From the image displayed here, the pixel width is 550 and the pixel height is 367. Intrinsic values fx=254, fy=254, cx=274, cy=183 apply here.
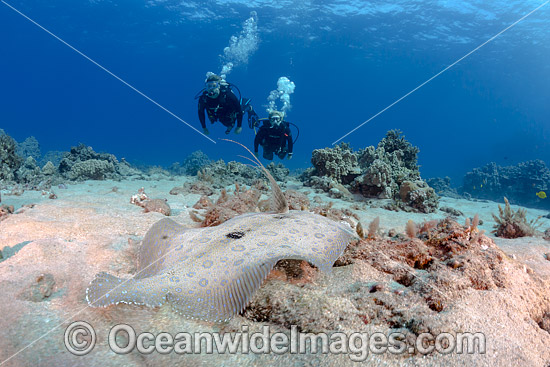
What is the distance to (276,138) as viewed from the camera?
12156mm

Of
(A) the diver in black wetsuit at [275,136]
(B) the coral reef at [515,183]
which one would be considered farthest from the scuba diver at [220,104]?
(B) the coral reef at [515,183]

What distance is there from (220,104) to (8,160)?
8.38 m

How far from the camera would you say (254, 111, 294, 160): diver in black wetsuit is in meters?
11.8

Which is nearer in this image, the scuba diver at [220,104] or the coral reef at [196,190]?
the coral reef at [196,190]

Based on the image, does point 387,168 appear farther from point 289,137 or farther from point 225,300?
point 225,300

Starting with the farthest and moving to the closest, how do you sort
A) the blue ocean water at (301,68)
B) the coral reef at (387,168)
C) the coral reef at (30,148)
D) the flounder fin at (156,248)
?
the blue ocean water at (301,68) < the coral reef at (30,148) < the coral reef at (387,168) < the flounder fin at (156,248)

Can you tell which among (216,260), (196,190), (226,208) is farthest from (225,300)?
(196,190)

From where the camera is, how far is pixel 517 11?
33.1 metres

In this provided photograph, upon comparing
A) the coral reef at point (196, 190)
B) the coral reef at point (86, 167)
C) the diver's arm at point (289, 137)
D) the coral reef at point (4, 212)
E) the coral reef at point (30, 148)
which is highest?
the coral reef at point (30, 148)

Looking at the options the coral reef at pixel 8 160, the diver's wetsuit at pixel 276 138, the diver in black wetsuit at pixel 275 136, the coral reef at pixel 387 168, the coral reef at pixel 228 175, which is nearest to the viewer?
the coral reef at pixel 387 168

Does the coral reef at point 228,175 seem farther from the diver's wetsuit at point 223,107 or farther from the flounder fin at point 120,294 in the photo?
the flounder fin at point 120,294

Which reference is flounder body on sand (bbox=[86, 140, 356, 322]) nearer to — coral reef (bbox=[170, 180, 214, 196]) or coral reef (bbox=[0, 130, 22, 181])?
coral reef (bbox=[170, 180, 214, 196])

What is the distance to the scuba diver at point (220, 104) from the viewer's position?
1089 centimetres

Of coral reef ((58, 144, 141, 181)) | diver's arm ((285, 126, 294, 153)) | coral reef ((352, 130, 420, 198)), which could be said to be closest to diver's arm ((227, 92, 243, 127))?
diver's arm ((285, 126, 294, 153))
